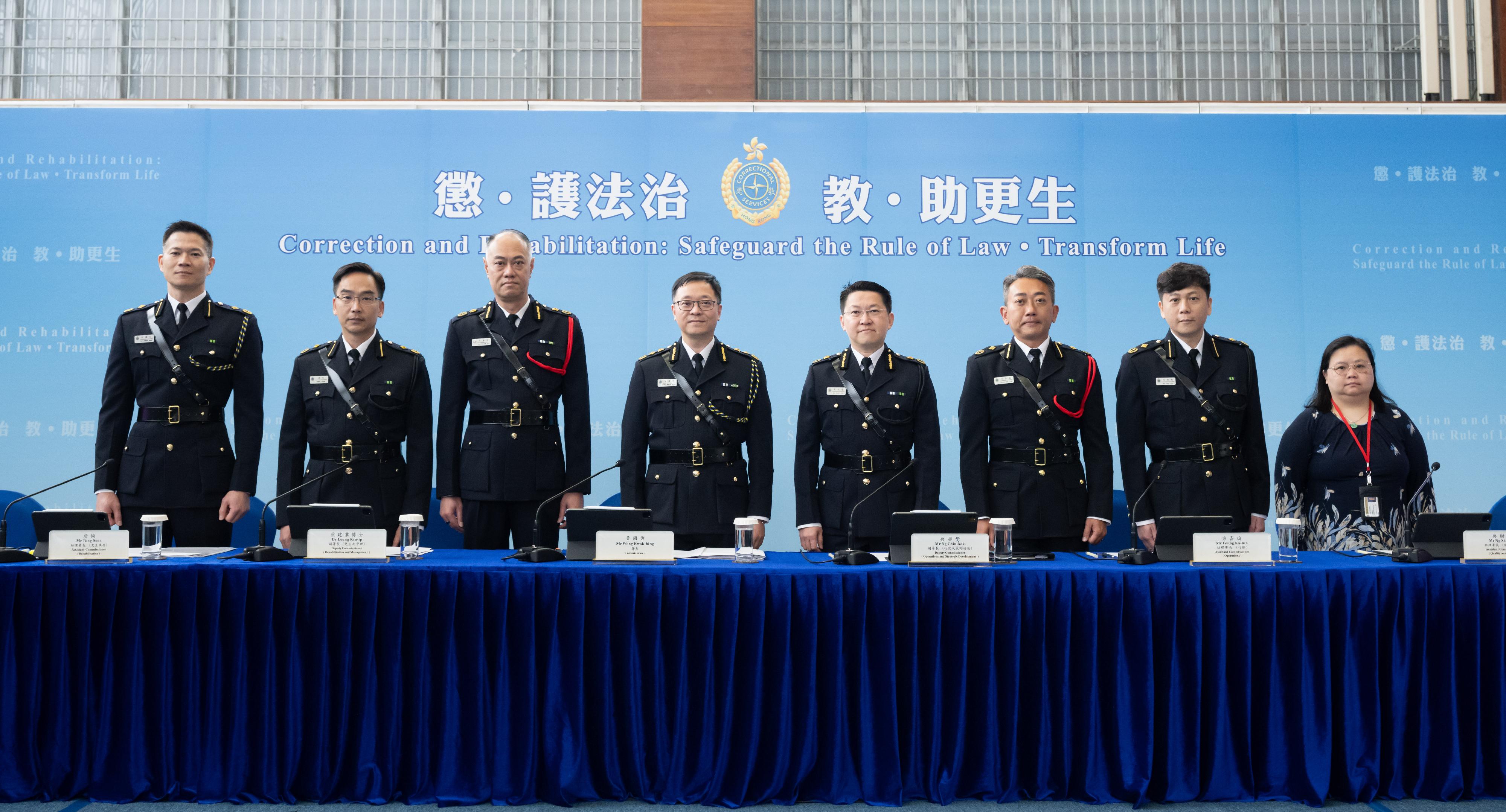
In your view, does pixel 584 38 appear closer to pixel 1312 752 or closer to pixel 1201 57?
pixel 1201 57

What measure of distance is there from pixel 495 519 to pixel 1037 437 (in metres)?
1.86

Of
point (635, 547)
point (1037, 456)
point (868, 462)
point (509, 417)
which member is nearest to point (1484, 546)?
point (1037, 456)

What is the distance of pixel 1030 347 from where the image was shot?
322cm

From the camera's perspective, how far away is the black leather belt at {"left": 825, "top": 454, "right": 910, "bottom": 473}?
121 inches

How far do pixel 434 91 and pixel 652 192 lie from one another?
4.72 feet

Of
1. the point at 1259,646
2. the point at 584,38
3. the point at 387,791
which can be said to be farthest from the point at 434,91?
the point at 1259,646

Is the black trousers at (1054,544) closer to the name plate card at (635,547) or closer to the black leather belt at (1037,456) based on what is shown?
the black leather belt at (1037,456)

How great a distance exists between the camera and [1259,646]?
6.95ft

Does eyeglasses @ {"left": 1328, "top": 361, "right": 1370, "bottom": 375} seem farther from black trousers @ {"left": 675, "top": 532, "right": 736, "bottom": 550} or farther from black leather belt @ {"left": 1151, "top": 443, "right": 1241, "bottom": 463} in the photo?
black trousers @ {"left": 675, "top": 532, "right": 736, "bottom": 550}

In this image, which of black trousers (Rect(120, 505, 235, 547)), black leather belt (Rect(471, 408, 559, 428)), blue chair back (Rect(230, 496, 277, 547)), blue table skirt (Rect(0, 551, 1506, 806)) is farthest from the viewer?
blue chair back (Rect(230, 496, 277, 547))

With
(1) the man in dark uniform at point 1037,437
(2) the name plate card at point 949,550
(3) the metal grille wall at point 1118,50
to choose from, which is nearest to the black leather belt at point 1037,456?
(1) the man in dark uniform at point 1037,437

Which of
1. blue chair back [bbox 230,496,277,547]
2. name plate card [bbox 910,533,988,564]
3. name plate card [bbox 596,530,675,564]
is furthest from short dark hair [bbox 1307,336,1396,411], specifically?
blue chair back [bbox 230,496,277,547]

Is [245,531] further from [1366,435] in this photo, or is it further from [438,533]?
[1366,435]

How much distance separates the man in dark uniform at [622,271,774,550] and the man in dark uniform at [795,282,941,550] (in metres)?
0.17
